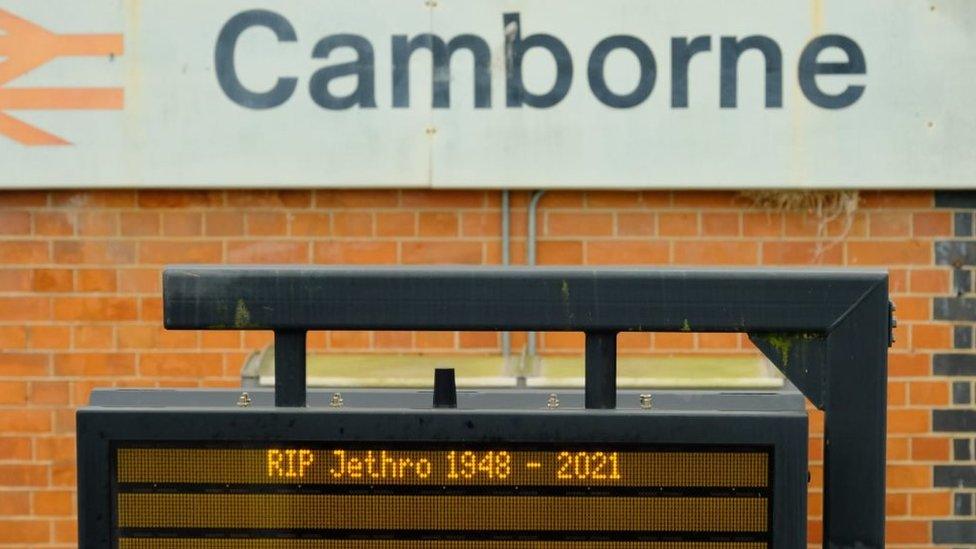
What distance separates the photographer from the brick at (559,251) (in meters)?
4.34

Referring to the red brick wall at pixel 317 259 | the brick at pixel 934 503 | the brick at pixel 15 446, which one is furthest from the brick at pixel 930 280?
the brick at pixel 15 446

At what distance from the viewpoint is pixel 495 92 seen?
423cm

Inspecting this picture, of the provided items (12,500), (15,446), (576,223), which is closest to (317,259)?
(576,223)

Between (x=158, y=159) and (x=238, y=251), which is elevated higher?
(x=158, y=159)

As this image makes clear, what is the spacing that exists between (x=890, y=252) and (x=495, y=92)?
4.86 ft

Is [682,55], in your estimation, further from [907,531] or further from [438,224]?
[907,531]

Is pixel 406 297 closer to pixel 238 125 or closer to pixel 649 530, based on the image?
pixel 649 530

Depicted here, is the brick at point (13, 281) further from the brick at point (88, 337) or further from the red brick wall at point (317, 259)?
the brick at point (88, 337)

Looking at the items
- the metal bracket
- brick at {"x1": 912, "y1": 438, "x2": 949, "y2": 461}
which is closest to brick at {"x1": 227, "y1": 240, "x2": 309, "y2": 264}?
brick at {"x1": 912, "y1": 438, "x2": 949, "y2": 461}

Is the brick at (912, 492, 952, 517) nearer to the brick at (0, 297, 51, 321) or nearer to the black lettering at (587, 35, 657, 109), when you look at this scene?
the black lettering at (587, 35, 657, 109)

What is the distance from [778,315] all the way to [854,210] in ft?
8.66

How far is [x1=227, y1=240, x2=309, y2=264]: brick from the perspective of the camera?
171 inches

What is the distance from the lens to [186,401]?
74.6 inches

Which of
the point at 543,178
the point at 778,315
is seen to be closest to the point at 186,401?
the point at 778,315
